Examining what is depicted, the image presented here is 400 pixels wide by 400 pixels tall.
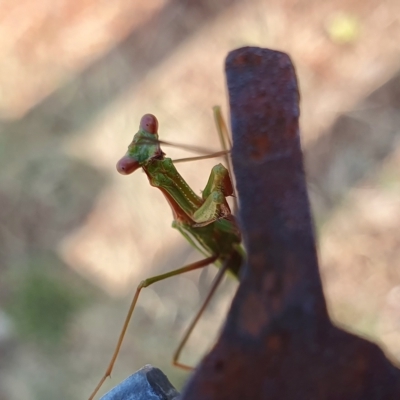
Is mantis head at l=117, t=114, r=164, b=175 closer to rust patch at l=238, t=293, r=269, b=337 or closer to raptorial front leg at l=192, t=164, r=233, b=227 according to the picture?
raptorial front leg at l=192, t=164, r=233, b=227

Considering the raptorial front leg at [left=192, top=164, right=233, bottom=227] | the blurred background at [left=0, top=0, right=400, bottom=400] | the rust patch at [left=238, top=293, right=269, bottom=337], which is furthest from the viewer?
the blurred background at [left=0, top=0, right=400, bottom=400]

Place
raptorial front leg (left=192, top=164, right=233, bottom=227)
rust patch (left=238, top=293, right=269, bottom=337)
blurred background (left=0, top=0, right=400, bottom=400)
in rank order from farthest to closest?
blurred background (left=0, top=0, right=400, bottom=400)
raptorial front leg (left=192, top=164, right=233, bottom=227)
rust patch (left=238, top=293, right=269, bottom=337)

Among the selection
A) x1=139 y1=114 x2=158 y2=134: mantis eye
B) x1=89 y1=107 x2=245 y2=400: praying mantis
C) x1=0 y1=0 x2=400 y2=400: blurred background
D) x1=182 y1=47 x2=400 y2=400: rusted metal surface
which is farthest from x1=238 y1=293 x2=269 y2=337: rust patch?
x1=0 y1=0 x2=400 y2=400: blurred background

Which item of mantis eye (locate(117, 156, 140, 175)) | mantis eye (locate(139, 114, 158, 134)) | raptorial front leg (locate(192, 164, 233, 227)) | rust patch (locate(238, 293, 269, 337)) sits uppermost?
mantis eye (locate(139, 114, 158, 134))

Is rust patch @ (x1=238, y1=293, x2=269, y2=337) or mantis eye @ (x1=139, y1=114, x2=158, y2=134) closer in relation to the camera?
rust patch @ (x1=238, y1=293, x2=269, y2=337)

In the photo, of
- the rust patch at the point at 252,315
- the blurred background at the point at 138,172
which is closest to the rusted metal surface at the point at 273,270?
the rust patch at the point at 252,315

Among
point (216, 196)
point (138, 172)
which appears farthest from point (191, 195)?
point (138, 172)

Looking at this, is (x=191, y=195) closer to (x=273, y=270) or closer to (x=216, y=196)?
(x=216, y=196)
